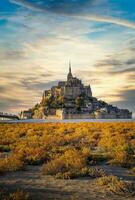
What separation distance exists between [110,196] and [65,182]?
8.22 feet

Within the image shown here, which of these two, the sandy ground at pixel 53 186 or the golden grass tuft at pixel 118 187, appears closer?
the sandy ground at pixel 53 186

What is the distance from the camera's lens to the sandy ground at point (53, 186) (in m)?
11.1

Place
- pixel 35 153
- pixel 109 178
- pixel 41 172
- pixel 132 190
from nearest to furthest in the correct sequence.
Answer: pixel 132 190
pixel 109 178
pixel 41 172
pixel 35 153

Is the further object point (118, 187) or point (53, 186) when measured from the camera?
point (53, 186)

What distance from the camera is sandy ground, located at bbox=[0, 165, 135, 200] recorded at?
11.1 metres

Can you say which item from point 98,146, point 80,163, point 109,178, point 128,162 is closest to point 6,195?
point 109,178

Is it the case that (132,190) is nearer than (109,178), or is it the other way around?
(132,190)

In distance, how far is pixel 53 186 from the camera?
12586 mm

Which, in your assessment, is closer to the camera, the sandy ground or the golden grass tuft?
the sandy ground

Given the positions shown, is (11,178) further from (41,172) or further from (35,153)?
(35,153)

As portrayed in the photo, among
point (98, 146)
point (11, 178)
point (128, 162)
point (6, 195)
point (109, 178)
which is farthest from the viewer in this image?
point (98, 146)

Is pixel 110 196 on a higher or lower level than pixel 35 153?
lower

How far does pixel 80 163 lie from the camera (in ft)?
51.1

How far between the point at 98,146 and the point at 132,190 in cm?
1495
